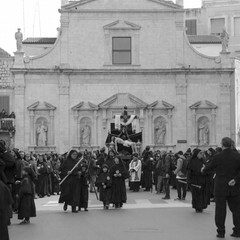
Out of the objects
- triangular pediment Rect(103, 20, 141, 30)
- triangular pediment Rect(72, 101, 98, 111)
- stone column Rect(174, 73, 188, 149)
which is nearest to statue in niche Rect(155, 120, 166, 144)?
stone column Rect(174, 73, 188, 149)

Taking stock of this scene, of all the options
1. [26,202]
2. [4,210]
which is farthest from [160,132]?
[4,210]

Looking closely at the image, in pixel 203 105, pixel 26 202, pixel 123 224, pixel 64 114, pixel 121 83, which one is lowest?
pixel 123 224

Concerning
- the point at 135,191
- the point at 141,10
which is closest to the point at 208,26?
the point at 141,10

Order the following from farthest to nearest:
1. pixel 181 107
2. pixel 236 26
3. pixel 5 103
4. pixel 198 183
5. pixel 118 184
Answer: pixel 236 26 → pixel 5 103 → pixel 181 107 → pixel 118 184 → pixel 198 183

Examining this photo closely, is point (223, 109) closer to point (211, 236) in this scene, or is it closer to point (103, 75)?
point (103, 75)

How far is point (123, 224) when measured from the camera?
56.2 ft

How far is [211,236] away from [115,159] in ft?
26.3

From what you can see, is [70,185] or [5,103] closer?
[70,185]

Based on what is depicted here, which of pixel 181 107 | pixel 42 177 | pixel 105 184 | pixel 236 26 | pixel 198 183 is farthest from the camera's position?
pixel 236 26

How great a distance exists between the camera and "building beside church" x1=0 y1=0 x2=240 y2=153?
153ft

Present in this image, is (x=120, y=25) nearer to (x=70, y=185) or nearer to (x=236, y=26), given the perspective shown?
(x=236, y=26)

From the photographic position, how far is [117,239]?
14273 millimetres

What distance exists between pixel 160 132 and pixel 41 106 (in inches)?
304

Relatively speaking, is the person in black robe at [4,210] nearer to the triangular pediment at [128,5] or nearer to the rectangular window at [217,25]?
the triangular pediment at [128,5]
